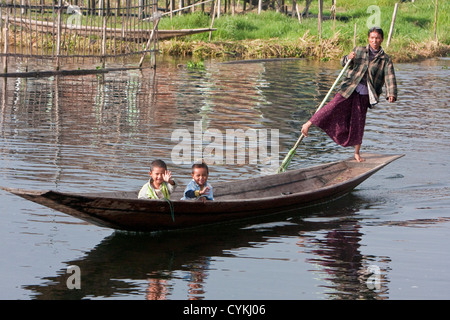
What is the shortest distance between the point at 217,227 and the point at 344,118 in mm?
2256

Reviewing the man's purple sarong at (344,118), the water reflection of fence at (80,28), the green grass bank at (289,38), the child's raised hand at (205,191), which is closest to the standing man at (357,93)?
the man's purple sarong at (344,118)

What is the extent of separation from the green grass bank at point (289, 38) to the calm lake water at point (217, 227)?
7.90 m

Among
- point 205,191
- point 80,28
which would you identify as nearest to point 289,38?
point 80,28

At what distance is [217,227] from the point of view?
269 inches

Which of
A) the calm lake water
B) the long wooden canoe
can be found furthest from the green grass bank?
the long wooden canoe

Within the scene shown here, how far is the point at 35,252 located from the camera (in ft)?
19.6

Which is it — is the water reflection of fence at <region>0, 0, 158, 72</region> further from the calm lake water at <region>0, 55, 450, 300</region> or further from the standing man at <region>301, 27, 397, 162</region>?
the standing man at <region>301, 27, 397, 162</region>

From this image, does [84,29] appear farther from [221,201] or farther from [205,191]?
[221,201]

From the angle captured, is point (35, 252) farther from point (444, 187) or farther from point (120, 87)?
point (120, 87)

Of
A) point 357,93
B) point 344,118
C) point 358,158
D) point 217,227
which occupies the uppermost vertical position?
point 357,93

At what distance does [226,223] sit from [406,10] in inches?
1024

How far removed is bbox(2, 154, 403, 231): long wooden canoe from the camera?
5.63 meters
